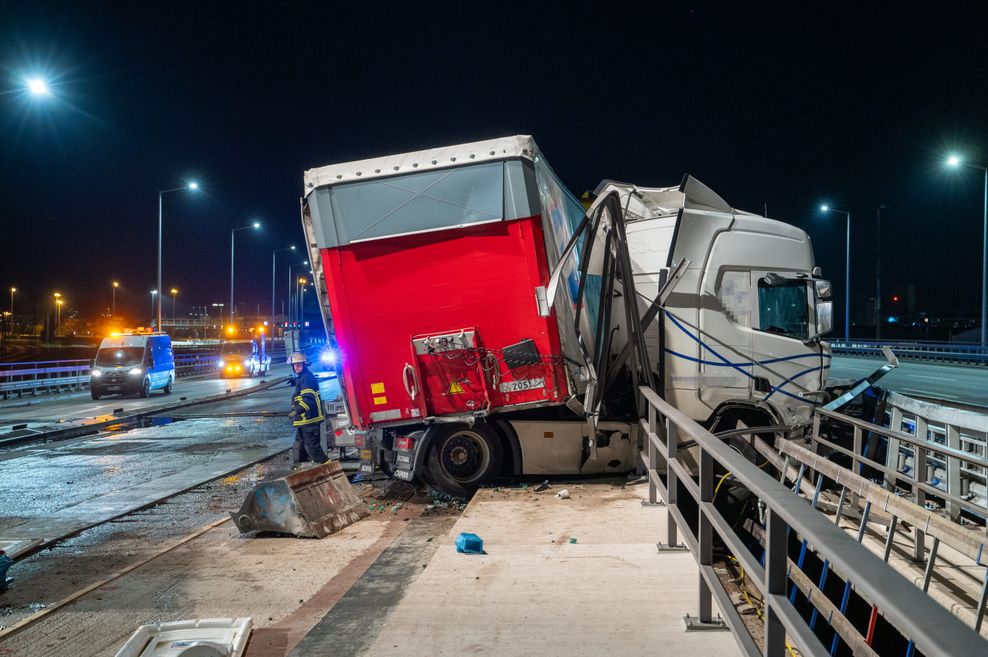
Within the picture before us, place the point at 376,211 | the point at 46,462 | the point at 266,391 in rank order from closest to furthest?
the point at 376,211, the point at 46,462, the point at 266,391

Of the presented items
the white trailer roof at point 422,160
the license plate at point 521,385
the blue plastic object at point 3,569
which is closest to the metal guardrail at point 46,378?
the blue plastic object at point 3,569

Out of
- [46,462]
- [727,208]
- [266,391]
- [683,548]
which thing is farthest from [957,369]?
[46,462]

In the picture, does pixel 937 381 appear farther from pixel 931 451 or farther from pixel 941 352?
pixel 931 451

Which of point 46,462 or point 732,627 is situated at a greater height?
point 732,627

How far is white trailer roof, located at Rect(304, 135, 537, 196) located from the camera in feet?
22.7

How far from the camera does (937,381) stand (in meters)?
23.3

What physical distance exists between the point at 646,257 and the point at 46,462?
1065cm

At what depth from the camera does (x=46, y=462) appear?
1209 cm

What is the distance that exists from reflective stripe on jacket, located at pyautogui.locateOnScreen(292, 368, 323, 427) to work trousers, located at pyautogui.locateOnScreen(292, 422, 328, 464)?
115mm

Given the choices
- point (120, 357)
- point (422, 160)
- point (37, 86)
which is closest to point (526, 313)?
point (422, 160)

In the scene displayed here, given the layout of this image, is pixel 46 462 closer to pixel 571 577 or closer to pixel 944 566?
pixel 571 577

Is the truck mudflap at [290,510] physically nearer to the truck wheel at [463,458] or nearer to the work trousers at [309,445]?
the truck wheel at [463,458]

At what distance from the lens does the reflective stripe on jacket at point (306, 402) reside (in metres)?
9.80

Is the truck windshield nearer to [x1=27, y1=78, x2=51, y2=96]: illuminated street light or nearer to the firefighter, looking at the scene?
the firefighter
